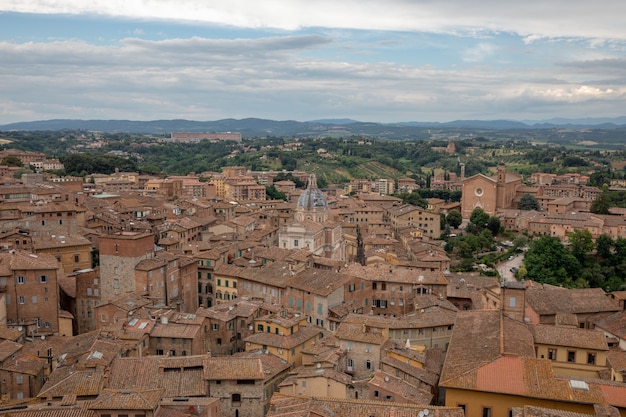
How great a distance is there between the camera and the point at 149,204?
6488 cm

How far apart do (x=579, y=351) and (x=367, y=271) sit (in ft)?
52.5

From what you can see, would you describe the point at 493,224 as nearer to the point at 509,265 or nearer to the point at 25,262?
the point at 509,265

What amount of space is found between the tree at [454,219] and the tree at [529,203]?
41.0ft

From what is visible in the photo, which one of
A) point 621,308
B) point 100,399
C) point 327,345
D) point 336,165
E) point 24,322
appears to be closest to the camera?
point 100,399

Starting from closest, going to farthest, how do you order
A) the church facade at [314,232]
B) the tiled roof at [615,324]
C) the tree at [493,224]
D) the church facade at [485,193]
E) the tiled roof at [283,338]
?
the tiled roof at [283,338] < the tiled roof at [615,324] < the church facade at [314,232] < the tree at [493,224] < the church facade at [485,193]

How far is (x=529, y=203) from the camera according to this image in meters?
87.8

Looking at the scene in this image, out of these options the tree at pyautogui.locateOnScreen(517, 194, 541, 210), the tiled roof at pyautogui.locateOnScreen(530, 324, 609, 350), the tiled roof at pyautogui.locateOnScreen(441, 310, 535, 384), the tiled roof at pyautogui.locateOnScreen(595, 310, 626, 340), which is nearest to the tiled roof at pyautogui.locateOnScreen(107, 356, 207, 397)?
the tiled roof at pyautogui.locateOnScreen(441, 310, 535, 384)

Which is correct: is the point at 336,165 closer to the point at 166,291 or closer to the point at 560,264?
the point at 560,264

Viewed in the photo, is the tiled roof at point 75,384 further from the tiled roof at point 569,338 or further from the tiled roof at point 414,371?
the tiled roof at point 569,338

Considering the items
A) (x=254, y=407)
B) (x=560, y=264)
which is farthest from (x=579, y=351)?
(x=560, y=264)

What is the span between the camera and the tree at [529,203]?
87.9 m

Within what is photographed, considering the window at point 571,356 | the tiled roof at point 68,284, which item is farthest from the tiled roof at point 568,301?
the tiled roof at point 68,284

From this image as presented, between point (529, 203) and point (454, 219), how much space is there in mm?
14292

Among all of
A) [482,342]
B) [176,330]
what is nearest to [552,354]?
[482,342]
